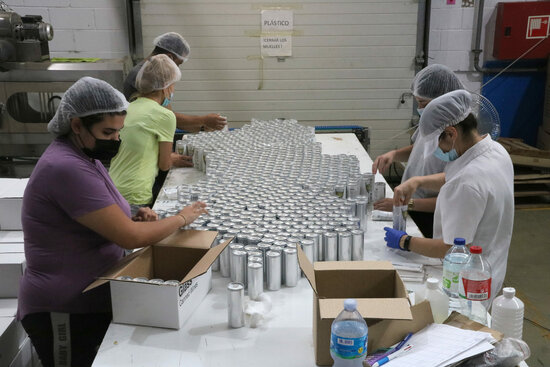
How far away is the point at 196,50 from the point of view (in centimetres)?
588

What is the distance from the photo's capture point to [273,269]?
204 centimetres

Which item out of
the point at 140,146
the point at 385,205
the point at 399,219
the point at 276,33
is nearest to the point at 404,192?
the point at 399,219

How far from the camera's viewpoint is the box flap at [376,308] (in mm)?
1531

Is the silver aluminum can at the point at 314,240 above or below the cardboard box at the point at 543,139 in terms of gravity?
above

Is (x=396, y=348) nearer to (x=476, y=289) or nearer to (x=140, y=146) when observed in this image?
(x=476, y=289)

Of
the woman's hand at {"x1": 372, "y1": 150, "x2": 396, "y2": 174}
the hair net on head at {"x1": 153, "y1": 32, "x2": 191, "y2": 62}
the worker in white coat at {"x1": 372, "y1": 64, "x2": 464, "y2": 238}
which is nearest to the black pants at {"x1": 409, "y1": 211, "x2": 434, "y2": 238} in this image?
the worker in white coat at {"x1": 372, "y1": 64, "x2": 464, "y2": 238}

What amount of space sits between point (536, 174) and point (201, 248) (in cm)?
474

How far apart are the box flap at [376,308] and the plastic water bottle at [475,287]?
0.79ft

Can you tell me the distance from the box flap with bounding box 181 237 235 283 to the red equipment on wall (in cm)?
472

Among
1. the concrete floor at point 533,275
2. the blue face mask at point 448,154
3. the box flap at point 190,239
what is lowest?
the concrete floor at point 533,275

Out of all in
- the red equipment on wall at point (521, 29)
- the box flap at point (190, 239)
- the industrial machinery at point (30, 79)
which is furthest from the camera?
the red equipment on wall at point (521, 29)

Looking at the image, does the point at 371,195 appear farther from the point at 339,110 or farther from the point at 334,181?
the point at 339,110

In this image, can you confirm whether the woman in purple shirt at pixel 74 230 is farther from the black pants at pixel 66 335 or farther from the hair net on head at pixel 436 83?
the hair net on head at pixel 436 83

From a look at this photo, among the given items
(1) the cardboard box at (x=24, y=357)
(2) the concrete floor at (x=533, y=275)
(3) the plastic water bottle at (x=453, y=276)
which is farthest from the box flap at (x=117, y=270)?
(2) the concrete floor at (x=533, y=275)
